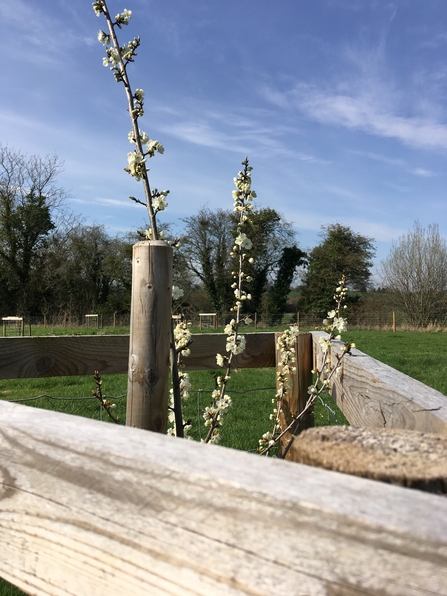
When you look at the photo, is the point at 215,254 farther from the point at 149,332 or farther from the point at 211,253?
the point at 149,332

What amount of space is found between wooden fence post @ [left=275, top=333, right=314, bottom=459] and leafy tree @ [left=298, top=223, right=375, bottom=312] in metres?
32.1

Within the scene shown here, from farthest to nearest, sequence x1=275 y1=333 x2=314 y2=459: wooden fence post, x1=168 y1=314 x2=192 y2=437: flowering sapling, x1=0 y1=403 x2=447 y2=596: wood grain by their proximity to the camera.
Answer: x1=275 y1=333 x2=314 y2=459: wooden fence post
x1=168 y1=314 x2=192 y2=437: flowering sapling
x1=0 y1=403 x2=447 y2=596: wood grain

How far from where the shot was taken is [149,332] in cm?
164

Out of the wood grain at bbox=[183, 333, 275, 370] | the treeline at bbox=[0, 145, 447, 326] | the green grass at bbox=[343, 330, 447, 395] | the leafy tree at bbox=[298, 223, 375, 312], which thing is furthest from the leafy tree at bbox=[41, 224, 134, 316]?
the wood grain at bbox=[183, 333, 275, 370]

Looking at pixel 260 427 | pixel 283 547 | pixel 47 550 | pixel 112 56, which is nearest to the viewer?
pixel 283 547

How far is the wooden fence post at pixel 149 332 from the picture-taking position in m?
1.63

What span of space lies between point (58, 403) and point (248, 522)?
7186 mm

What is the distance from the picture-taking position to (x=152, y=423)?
5.44 ft

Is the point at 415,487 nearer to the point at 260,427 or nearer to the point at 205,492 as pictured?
the point at 205,492

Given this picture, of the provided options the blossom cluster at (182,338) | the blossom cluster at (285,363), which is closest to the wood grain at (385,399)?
the blossom cluster at (285,363)

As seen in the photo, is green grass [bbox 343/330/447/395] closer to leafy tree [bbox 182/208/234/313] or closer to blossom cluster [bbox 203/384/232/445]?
blossom cluster [bbox 203/384/232/445]

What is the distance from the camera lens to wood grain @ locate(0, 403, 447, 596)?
524 millimetres

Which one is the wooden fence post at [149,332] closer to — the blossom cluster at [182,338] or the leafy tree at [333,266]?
the blossom cluster at [182,338]

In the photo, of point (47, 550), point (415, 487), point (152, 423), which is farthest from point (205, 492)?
point (152, 423)
